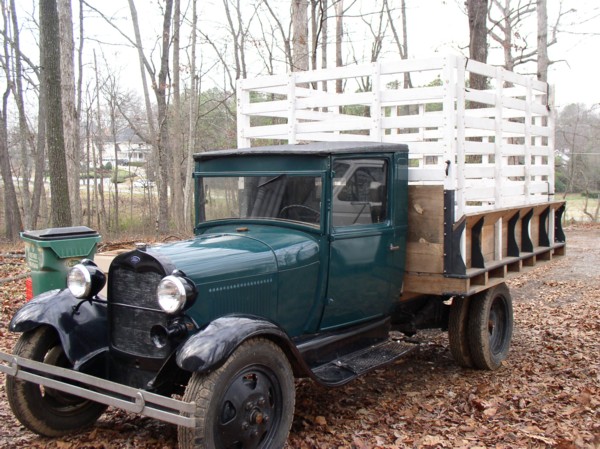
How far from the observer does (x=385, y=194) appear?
4.95 meters

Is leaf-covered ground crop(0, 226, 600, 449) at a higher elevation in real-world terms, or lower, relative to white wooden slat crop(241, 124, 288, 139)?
lower

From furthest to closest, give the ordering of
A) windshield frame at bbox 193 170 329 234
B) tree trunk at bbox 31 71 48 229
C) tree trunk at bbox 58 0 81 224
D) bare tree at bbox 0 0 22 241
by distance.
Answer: bare tree at bbox 0 0 22 241
tree trunk at bbox 31 71 48 229
tree trunk at bbox 58 0 81 224
windshield frame at bbox 193 170 329 234

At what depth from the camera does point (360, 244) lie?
4.70 metres

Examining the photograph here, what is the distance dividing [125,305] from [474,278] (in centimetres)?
310

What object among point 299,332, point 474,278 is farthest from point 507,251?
point 299,332

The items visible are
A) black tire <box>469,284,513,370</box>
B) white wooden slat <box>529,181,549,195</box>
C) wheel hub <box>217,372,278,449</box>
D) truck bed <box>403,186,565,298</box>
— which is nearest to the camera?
wheel hub <box>217,372,278,449</box>

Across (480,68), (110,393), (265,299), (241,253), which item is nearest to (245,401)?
(265,299)

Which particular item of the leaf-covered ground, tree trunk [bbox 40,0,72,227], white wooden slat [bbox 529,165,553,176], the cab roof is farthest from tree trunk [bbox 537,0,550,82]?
the cab roof

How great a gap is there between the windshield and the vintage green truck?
12mm

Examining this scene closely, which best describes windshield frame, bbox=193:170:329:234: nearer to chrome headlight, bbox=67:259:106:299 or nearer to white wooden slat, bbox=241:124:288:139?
chrome headlight, bbox=67:259:106:299

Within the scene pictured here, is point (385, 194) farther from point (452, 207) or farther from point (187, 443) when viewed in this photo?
point (187, 443)

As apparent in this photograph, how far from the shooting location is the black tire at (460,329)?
575 centimetres

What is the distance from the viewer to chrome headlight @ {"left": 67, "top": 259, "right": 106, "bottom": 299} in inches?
160

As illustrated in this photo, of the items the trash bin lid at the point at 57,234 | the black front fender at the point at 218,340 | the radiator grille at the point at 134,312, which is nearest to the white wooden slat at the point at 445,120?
the trash bin lid at the point at 57,234
